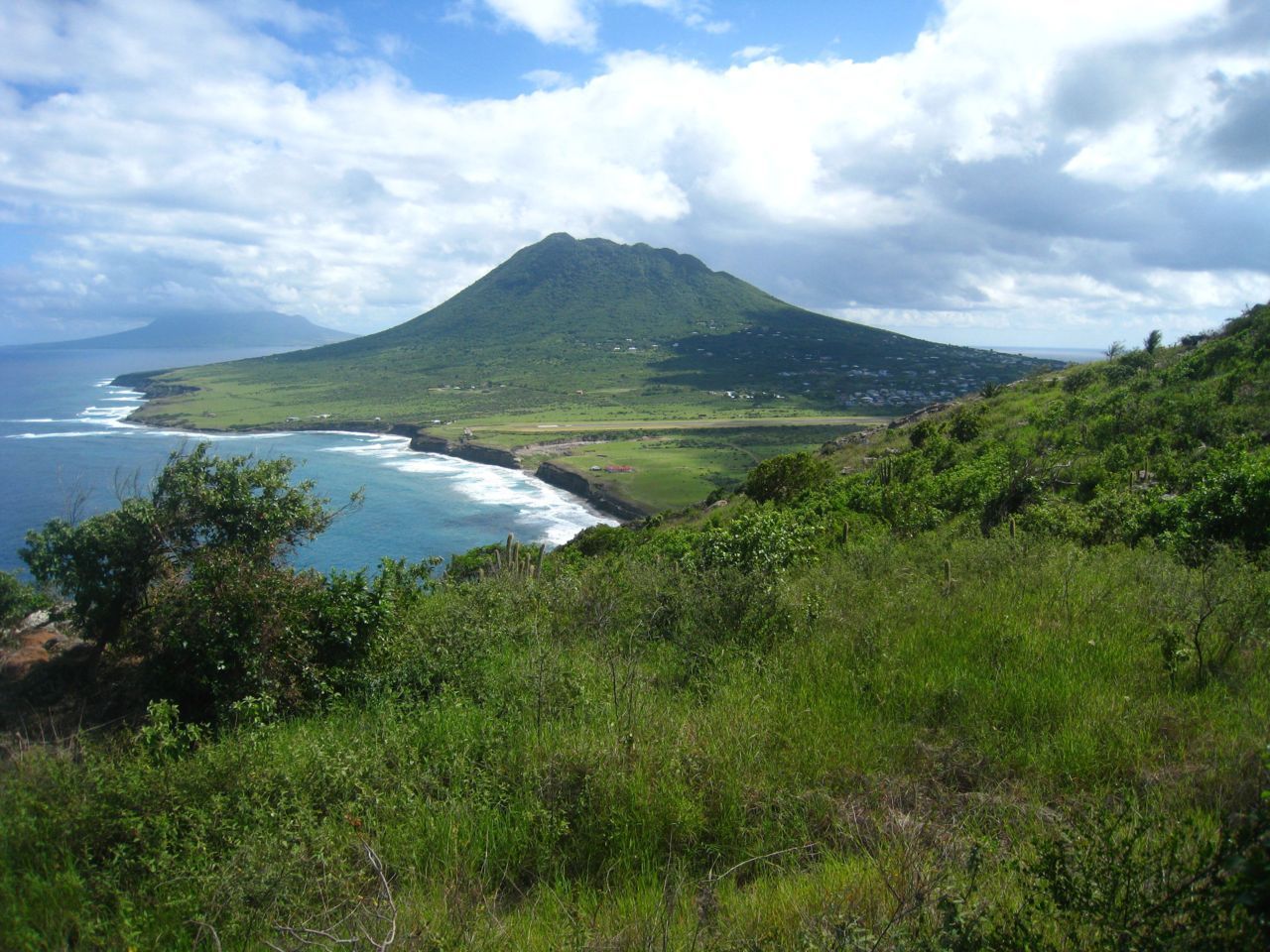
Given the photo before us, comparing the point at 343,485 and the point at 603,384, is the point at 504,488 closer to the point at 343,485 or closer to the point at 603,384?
the point at 343,485

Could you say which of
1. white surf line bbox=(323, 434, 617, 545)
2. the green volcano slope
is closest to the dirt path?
the green volcano slope

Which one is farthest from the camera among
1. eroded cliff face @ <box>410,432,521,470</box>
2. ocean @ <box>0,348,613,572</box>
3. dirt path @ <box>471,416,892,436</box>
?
dirt path @ <box>471,416,892,436</box>

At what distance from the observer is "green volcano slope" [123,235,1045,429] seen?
11181 centimetres

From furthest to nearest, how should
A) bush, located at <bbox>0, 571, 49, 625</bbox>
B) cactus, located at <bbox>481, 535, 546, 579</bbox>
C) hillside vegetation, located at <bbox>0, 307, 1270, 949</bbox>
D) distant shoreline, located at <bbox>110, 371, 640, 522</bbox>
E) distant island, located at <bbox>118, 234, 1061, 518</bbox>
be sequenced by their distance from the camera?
1. distant island, located at <bbox>118, 234, 1061, 518</bbox>
2. distant shoreline, located at <bbox>110, 371, 640, 522</bbox>
3. bush, located at <bbox>0, 571, 49, 625</bbox>
4. cactus, located at <bbox>481, 535, 546, 579</bbox>
5. hillside vegetation, located at <bbox>0, 307, 1270, 949</bbox>

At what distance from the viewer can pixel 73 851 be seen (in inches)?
135

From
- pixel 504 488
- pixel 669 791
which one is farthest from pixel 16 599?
pixel 504 488

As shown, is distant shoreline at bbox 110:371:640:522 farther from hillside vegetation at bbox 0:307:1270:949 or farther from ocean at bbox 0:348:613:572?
hillside vegetation at bbox 0:307:1270:949

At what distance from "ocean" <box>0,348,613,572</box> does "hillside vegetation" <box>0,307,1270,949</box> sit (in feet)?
40.3

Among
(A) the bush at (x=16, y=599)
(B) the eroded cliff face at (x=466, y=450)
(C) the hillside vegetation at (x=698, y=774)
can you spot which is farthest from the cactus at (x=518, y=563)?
(B) the eroded cliff face at (x=466, y=450)

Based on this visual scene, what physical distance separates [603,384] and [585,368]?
1336 cm

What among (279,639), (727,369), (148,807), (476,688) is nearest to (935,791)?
(476,688)

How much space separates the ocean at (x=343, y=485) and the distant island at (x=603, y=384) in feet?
16.7

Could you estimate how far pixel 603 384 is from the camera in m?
134

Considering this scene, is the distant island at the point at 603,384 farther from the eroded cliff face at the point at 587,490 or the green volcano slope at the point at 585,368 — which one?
the green volcano slope at the point at 585,368
